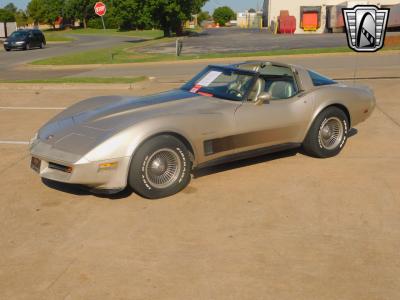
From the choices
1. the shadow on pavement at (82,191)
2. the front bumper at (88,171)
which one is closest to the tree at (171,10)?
the shadow on pavement at (82,191)

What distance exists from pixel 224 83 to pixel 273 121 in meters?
0.77

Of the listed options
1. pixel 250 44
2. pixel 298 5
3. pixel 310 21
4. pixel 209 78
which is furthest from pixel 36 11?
pixel 209 78

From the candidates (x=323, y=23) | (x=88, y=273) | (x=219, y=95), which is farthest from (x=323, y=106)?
(x=323, y=23)

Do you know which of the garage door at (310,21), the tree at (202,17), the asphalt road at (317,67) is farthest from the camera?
the tree at (202,17)

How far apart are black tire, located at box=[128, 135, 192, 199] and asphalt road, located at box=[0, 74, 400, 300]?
13 cm

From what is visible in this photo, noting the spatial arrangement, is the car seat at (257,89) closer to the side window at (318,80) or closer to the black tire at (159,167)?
the side window at (318,80)

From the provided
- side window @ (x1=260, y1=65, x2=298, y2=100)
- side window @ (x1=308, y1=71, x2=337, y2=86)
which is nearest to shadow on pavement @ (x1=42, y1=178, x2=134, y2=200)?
side window @ (x1=260, y1=65, x2=298, y2=100)

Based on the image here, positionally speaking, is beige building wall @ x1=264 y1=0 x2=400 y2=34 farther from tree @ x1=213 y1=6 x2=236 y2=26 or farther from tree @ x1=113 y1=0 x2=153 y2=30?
tree @ x1=213 y1=6 x2=236 y2=26

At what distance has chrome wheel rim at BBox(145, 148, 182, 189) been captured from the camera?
4.84 metres

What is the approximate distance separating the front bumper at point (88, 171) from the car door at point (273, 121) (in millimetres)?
1433

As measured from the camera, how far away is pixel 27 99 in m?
11.7

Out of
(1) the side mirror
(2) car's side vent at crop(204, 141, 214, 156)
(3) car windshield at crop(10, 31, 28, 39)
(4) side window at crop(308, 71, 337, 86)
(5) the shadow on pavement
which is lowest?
(5) the shadow on pavement

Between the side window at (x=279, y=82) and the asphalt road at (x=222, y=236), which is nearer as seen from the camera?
the asphalt road at (x=222, y=236)

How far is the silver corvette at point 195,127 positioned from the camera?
184 inches
